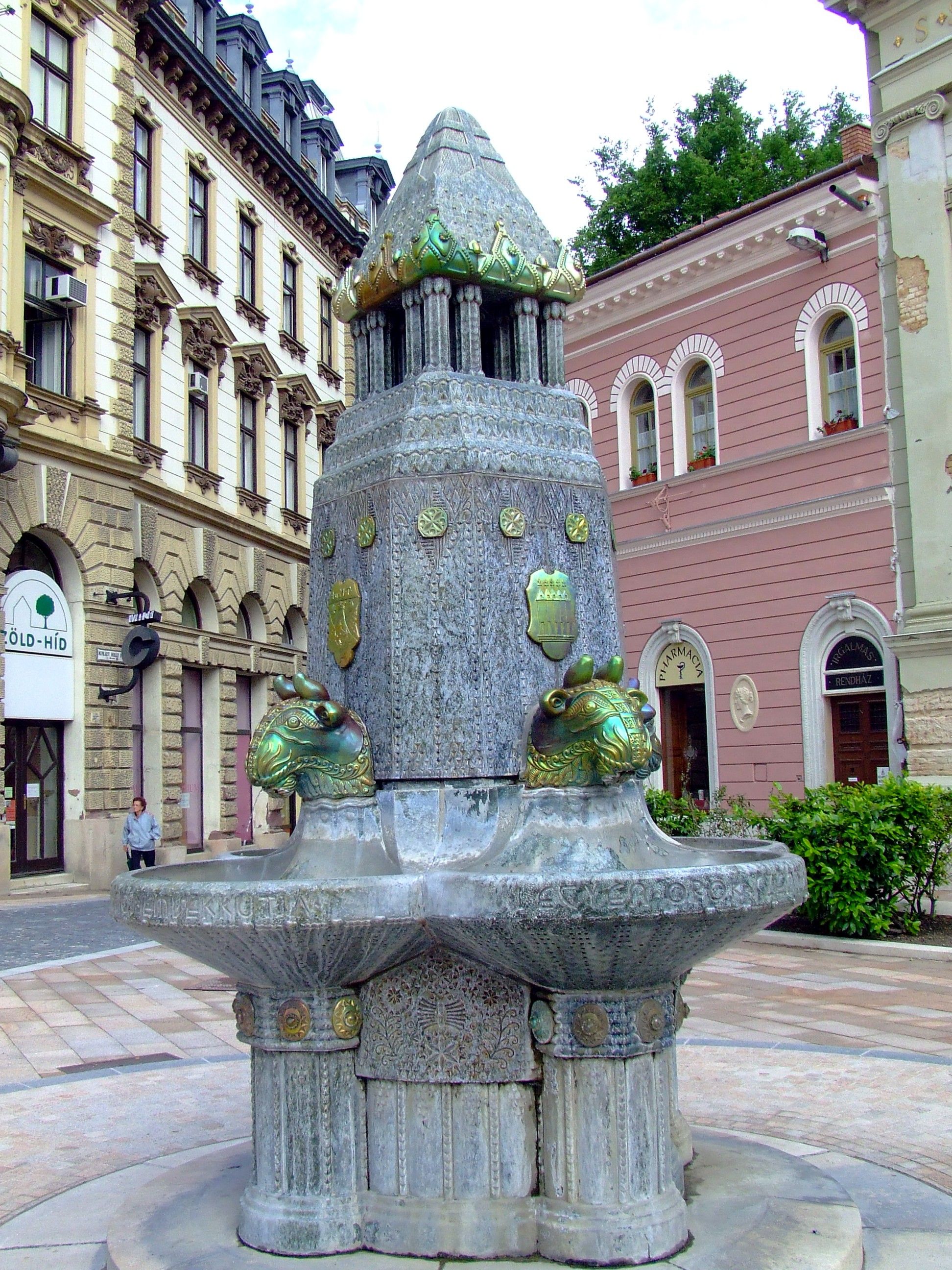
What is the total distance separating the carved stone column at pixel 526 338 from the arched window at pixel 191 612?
18808 mm

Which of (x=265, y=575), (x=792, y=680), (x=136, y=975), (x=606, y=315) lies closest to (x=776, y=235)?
(x=606, y=315)

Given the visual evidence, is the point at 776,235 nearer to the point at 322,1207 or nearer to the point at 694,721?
the point at 694,721

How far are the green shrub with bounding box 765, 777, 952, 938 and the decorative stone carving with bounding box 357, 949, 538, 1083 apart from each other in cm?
777

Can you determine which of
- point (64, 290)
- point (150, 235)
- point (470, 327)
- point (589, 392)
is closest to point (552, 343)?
point (470, 327)

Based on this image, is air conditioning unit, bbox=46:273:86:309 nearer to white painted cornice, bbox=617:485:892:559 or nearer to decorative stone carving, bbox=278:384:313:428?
decorative stone carving, bbox=278:384:313:428

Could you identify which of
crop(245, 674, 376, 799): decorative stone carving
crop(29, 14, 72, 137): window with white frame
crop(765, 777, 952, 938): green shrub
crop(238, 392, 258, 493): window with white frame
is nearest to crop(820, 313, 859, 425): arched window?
crop(765, 777, 952, 938): green shrub

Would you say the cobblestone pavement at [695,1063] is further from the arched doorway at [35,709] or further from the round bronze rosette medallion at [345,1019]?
the arched doorway at [35,709]

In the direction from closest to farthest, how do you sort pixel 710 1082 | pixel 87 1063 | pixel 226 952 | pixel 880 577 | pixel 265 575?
pixel 226 952 < pixel 710 1082 < pixel 87 1063 < pixel 880 577 < pixel 265 575

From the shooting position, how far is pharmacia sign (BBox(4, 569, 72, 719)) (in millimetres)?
17703

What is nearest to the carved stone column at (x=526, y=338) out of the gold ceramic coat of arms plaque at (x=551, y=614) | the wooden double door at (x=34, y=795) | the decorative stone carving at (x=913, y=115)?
the gold ceramic coat of arms plaque at (x=551, y=614)

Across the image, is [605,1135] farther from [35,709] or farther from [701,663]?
[701,663]

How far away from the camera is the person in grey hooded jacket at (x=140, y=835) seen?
1753 cm

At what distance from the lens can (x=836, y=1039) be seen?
294 inches

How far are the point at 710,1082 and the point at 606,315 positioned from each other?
19.1m
